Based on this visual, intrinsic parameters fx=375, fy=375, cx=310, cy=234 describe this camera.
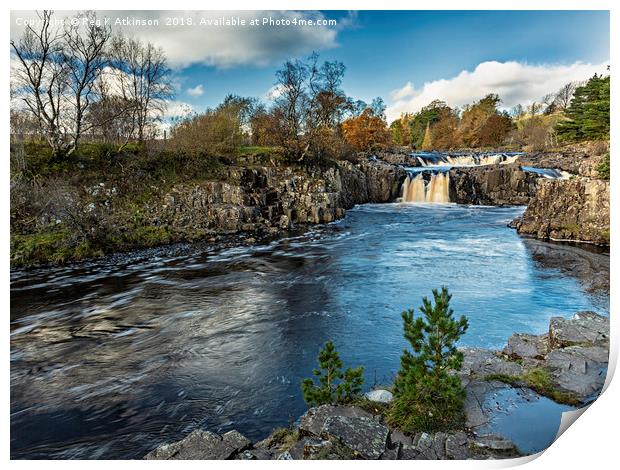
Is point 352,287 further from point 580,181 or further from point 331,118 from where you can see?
point 331,118

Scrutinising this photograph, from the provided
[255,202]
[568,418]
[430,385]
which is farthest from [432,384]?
[255,202]

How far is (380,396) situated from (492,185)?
19.8 m

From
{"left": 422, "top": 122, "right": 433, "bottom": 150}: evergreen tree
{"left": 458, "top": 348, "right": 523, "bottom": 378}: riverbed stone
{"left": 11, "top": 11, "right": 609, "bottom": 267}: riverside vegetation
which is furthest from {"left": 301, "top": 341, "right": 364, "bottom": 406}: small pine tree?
{"left": 422, "top": 122, "right": 433, "bottom": 150}: evergreen tree

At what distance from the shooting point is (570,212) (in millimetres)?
10125

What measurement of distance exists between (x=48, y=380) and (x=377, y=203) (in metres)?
18.8

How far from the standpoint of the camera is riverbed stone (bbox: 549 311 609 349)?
13.2 feet

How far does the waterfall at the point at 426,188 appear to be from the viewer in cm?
2059

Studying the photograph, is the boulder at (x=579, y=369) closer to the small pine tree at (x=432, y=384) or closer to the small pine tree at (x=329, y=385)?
the small pine tree at (x=432, y=384)

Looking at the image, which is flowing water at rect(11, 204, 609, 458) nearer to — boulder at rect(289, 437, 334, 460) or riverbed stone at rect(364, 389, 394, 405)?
riverbed stone at rect(364, 389, 394, 405)

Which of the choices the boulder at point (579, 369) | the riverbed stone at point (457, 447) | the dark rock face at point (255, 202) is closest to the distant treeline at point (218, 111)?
the dark rock face at point (255, 202)

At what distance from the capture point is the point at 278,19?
3.64m

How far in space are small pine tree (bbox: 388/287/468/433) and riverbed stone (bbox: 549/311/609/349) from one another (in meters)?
1.95

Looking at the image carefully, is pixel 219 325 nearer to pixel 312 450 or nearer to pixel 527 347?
pixel 312 450
